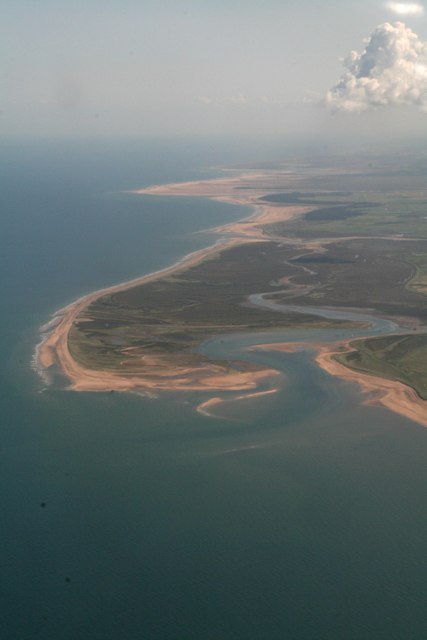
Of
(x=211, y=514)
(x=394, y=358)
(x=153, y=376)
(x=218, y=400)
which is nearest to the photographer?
(x=211, y=514)

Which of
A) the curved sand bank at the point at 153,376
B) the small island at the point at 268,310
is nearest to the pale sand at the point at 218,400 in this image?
the small island at the point at 268,310

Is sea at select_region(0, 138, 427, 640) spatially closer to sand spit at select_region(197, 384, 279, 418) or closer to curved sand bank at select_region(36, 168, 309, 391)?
sand spit at select_region(197, 384, 279, 418)

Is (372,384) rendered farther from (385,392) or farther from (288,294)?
(288,294)

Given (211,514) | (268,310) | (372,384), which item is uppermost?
(268,310)

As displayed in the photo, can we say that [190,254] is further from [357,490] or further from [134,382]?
[357,490]

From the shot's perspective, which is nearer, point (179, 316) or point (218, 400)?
point (218, 400)

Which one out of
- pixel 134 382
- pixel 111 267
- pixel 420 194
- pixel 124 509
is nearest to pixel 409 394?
pixel 134 382

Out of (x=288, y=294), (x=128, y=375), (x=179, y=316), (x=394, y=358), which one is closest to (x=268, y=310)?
(x=288, y=294)
